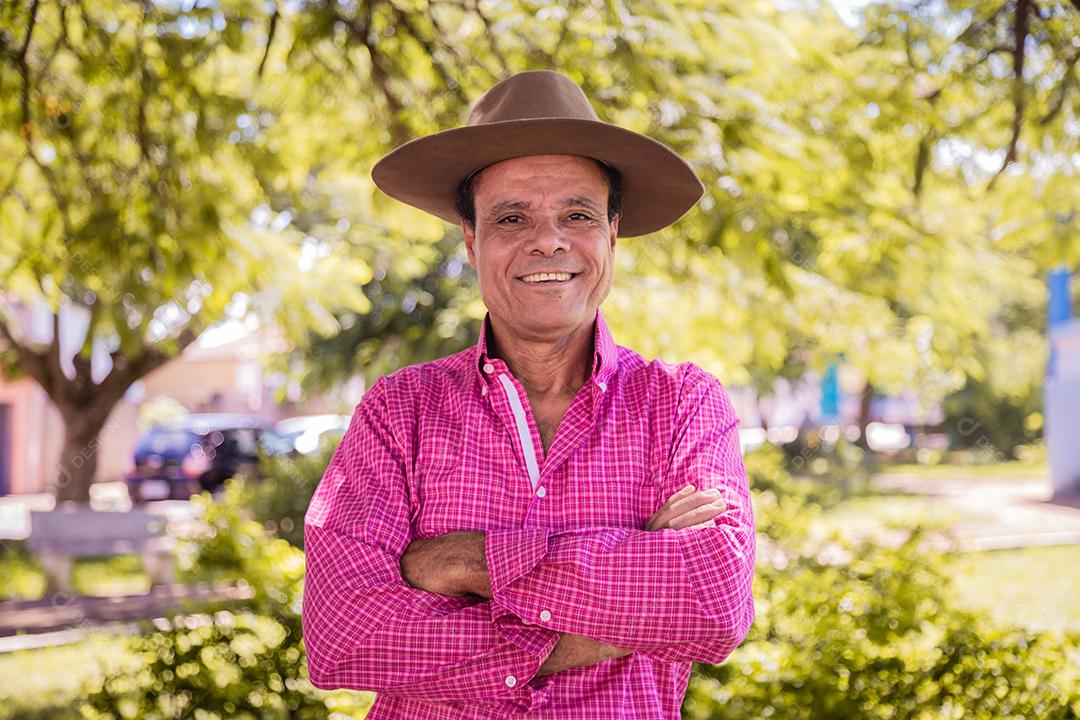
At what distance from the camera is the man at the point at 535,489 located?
2.04 m

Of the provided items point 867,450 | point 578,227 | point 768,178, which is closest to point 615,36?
point 768,178

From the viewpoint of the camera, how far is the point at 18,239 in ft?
20.5

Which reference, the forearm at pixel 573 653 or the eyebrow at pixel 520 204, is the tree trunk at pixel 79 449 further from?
the forearm at pixel 573 653

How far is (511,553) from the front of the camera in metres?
2.06

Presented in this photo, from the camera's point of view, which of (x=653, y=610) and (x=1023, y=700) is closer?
(x=653, y=610)

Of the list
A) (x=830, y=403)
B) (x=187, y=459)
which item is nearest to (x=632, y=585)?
(x=187, y=459)

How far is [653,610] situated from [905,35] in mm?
3861

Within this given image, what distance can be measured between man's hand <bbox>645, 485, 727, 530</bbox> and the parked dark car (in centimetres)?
1763

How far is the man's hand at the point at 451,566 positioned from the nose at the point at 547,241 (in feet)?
2.08

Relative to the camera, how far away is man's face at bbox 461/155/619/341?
7.43 feet

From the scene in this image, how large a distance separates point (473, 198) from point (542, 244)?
32cm

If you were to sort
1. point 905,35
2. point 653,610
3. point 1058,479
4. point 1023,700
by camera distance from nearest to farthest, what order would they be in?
point 653,610, point 1023,700, point 905,35, point 1058,479

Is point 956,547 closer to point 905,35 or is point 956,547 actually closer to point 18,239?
point 905,35

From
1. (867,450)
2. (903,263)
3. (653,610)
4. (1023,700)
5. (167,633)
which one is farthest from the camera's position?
(867,450)
